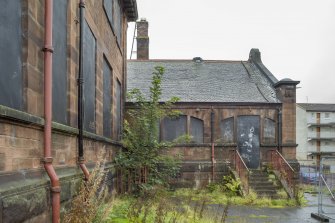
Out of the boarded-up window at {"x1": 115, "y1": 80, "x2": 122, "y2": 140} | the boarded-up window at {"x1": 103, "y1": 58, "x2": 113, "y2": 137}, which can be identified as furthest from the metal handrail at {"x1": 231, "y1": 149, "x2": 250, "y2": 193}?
the boarded-up window at {"x1": 103, "y1": 58, "x2": 113, "y2": 137}

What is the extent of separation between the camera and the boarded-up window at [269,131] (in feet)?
72.3

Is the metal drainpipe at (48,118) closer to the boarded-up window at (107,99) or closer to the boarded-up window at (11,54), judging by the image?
the boarded-up window at (11,54)

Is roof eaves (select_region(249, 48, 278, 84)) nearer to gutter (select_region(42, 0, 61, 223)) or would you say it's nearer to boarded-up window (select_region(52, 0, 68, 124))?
boarded-up window (select_region(52, 0, 68, 124))

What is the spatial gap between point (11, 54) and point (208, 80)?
2052cm

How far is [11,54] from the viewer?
4410 mm

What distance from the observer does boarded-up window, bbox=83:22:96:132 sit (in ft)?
28.1

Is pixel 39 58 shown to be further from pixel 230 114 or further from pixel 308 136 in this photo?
pixel 308 136

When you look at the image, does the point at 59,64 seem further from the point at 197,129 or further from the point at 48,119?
the point at 197,129

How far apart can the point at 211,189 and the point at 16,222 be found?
49.3 feet

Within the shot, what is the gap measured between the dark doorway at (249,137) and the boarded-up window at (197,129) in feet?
6.65

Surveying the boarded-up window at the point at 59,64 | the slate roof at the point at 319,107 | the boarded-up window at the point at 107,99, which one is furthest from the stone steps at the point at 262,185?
the slate roof at the point at 319,107

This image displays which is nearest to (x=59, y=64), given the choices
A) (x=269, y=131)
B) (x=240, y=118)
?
(x=240, y=118)

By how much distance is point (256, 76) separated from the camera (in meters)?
25.5

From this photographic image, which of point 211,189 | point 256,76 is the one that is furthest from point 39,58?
point 256,76
